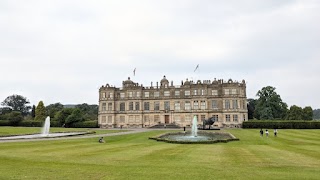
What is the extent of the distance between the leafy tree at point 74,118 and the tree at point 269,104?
158ft

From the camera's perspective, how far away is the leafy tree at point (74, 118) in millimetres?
76562

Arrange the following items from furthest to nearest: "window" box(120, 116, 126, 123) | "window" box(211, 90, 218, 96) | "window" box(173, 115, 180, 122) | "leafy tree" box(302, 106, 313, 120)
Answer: "leafy tree" box(302, 106, 313, 120), "window" box(120, 116, 126, 123), "window" box(173, 115, 180, 122), "window" box(211, 90, 218, 96)

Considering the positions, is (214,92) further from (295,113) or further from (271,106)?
(295,113)

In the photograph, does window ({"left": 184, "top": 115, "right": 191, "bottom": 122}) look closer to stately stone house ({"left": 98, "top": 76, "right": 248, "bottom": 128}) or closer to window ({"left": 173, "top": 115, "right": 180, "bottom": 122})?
stately stone house ({"left": 98, "top": 76, "right": 248, "bottom": 128})

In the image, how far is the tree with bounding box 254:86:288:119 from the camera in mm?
82750

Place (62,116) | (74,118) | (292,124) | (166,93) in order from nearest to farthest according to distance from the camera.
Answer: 1. (292,124)
2. (74,118)
3. (166,93)
4. (62,116)

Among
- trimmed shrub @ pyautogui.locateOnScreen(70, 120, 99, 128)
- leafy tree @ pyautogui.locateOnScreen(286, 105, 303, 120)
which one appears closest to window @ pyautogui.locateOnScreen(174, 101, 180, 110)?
trimmed shrub @ pyautogui.locateOnScreen(70, 120, 99, 128)

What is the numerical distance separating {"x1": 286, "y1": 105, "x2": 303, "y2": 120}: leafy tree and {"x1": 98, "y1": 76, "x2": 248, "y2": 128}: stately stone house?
2275 centimetres

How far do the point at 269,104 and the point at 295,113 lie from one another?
12.5 m

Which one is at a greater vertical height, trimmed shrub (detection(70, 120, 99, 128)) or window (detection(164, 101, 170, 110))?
window (detection(164, 101, 170, 110))

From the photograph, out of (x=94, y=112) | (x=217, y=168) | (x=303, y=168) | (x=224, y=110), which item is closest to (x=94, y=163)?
(x=217, y=168)

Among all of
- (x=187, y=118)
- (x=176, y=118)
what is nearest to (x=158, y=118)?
(x=176, y=118)

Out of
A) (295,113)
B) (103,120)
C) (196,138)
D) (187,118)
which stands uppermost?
(295,113)

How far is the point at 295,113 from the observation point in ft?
296
